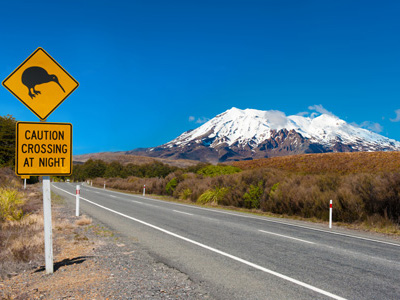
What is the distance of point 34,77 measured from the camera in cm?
529

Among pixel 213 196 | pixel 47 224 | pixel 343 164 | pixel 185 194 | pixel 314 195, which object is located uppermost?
pixel 343 164

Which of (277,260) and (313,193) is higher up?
(313,193)

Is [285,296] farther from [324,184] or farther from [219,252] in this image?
[324,184]

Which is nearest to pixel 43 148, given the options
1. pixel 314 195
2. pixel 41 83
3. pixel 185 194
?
pixel 41 83

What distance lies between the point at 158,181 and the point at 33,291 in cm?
3160

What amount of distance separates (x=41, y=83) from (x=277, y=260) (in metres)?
5.74

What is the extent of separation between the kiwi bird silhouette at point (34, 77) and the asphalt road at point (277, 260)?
4.17 metres

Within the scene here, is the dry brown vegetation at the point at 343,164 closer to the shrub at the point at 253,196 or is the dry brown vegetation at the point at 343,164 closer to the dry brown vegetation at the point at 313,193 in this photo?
the dry brown vegetation at the point at 313,193

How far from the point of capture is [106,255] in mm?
6949

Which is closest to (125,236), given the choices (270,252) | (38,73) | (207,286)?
(270,252)

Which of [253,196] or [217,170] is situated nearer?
[253,196]

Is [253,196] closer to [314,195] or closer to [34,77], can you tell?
[314,195]

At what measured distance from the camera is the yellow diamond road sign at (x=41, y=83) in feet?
17.0

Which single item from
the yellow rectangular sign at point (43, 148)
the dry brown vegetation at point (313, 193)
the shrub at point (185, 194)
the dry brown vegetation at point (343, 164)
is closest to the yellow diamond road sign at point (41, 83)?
the yellow rectangular sign at point (43, 148)
